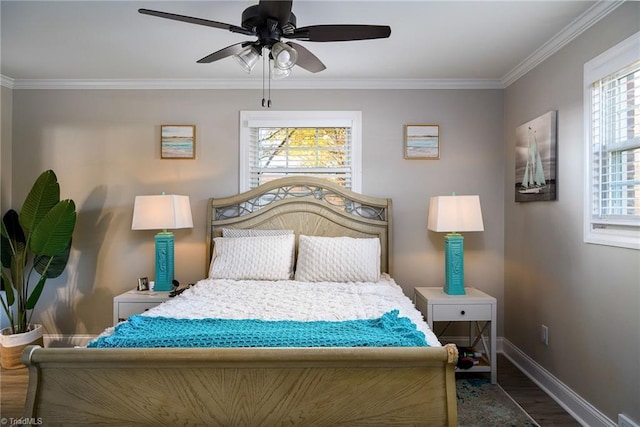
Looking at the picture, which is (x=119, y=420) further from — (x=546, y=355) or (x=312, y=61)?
(x=546, y=355)

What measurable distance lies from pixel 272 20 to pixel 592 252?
227cm

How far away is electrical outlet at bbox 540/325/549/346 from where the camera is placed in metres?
2.73

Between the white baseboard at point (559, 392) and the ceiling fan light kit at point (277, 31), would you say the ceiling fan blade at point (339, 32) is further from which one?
the white baseboard at point (559, 392)

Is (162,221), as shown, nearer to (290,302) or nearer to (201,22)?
(290,302)

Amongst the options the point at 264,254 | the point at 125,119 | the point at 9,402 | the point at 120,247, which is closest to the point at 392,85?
the point at 264,254

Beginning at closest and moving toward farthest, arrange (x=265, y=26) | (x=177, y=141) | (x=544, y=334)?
1. (x=265, y=26)
2. (x=544, y=334)
3. (x=177, y=141)

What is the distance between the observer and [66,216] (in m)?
3.10

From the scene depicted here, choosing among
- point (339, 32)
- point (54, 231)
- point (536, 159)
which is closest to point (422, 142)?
point (536, 159)

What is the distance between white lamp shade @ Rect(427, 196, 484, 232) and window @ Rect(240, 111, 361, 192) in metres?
0.86

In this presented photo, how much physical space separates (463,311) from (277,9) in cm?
244

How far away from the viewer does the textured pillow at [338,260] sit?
116 inches

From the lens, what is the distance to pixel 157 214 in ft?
10.1

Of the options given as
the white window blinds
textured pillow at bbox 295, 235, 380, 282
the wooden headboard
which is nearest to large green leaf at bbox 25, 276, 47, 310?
the wooden headboard

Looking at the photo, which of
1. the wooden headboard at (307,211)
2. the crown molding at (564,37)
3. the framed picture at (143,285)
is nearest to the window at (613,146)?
the crown molding at (564,37)
